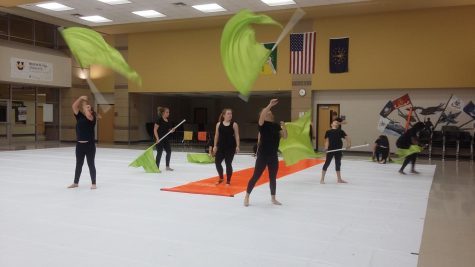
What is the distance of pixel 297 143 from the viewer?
9602mm

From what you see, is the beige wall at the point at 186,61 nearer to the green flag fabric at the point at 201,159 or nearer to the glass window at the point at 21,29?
→ the glass window at the point at 21,29

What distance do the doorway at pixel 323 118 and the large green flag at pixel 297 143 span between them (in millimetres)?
9434

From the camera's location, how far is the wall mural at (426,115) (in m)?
16.6

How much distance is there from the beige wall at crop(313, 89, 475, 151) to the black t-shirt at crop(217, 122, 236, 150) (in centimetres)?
1070

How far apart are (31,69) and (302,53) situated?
13571 millimetres

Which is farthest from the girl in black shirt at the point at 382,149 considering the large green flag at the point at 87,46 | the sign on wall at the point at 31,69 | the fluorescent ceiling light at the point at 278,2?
the sign on wall at the point at 31,69

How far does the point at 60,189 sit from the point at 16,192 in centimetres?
79

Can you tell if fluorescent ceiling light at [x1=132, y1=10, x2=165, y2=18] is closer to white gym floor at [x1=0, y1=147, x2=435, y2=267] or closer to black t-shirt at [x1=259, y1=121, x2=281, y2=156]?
white gym floor at [x1=0, y1=147, x2=435, y2=267]

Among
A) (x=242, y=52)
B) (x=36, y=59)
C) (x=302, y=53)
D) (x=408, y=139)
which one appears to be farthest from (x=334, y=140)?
(x=36, y=59)

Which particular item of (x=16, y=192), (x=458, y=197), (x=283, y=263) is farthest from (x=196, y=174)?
(x=283, y=263)

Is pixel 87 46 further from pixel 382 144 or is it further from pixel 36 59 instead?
pixel 36 59

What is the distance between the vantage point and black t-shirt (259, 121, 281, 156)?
687 centimetres

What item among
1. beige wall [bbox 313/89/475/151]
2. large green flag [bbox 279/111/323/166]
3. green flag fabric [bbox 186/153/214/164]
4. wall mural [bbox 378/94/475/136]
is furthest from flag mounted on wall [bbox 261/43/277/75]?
large green flag [bbox 279/111/323/166]

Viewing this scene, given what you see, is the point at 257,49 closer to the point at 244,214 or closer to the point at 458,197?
the point at 244,214
